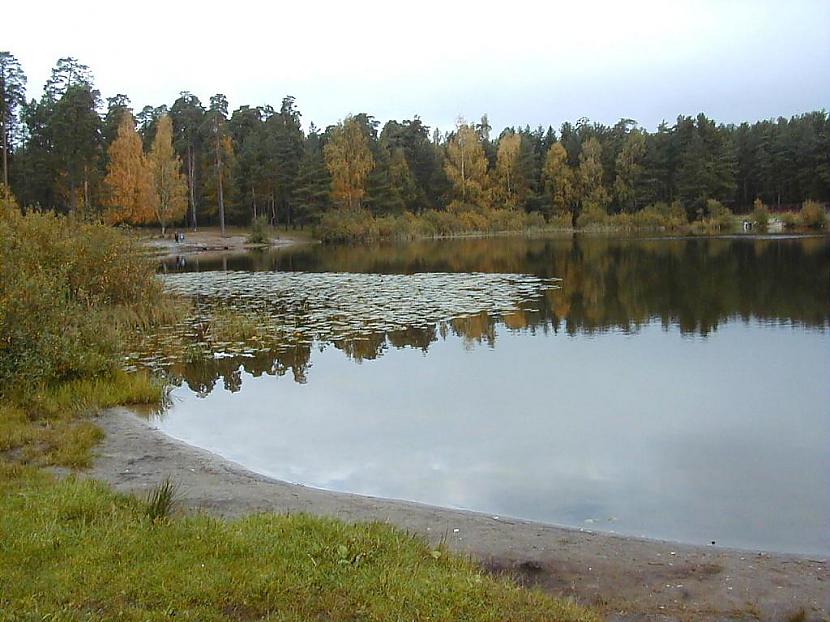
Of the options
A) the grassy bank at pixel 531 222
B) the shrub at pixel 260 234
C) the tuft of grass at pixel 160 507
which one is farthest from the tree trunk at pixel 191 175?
the tuft of grass at pixel 160 507

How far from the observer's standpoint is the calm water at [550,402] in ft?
27.5

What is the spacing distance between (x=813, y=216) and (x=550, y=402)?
6038 centimetres

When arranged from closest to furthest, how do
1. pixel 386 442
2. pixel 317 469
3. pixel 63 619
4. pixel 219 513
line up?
pixel 63 619
pixel 219 513
pixel 317 469
pixel 386 442

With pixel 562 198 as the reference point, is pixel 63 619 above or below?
below

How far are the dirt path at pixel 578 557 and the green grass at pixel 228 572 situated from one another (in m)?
0.73

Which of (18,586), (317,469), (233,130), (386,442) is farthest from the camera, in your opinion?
(233,130)

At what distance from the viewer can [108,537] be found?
536cm

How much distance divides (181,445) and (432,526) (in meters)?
4.18

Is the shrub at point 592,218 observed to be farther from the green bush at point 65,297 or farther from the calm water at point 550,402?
the green bush at point 65,297

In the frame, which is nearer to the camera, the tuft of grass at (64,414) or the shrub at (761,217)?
the tuft of grass at (64,414)

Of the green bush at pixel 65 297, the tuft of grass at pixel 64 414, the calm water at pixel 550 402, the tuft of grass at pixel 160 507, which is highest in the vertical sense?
the green bush at pixel 65 297

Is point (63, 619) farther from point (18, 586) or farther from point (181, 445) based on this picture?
point (181, 445)

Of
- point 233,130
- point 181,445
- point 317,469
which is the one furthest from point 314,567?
point 233,130

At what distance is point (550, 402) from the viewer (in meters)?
12.2
